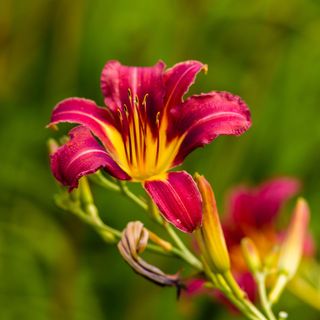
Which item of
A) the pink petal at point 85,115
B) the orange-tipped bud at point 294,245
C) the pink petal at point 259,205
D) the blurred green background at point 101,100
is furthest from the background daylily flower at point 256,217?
the pink petal at point 85,115

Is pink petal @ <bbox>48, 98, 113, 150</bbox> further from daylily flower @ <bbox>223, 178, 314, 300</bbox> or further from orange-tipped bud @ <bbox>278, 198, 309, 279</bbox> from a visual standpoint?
daylily flower @ <bbox>223, 178, 314, 300</bbox>

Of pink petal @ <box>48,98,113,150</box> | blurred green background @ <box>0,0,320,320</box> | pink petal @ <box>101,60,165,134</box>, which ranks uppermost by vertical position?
pink petal @ <box>101,60,165,134</box>

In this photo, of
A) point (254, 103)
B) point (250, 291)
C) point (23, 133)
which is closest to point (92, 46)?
point (23, 133)

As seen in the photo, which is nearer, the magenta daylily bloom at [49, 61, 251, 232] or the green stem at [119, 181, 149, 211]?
the magenta daylily bloom at [49, 61, 251, 232]

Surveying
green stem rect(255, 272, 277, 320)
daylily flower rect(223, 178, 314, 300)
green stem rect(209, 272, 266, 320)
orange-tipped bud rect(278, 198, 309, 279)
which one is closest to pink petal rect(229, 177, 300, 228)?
daylily flower rect(223, 178, 314, 300)

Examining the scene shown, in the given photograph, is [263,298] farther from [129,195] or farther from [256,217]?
[256,217]

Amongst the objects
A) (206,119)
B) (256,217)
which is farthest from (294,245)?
(256,217)

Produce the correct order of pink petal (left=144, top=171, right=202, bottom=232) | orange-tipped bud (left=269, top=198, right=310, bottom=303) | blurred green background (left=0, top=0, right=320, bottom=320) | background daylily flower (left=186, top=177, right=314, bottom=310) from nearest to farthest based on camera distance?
pink petal (left=144, top=171, right=202, bottom=232) → orange-tipped bud (left=269, top=198, right=310, bottom=303) → background daylily flower (left=186, top=177, right=314, bottom=310) → blurred green background (left=0, top=0, right=320, bottom=320)
